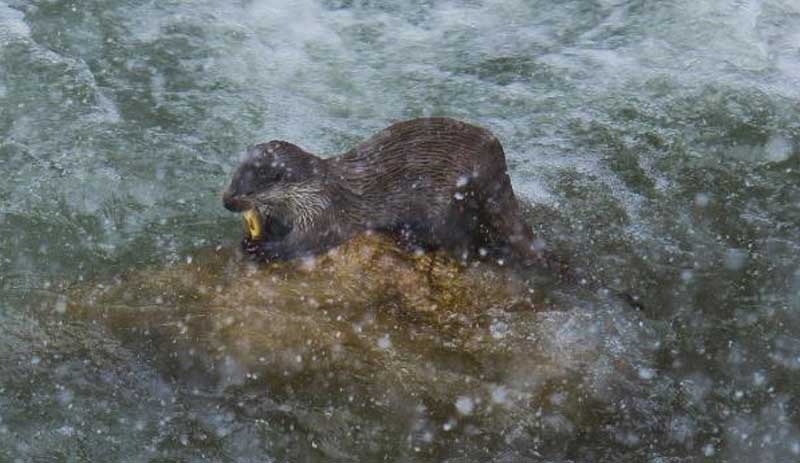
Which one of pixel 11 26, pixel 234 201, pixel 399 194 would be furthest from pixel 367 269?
pixel 11 26

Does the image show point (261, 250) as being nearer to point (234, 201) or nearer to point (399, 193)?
point (234, 201)

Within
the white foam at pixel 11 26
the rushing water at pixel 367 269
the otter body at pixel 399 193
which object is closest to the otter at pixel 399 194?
the otter body at pixel 399 193

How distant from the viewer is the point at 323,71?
791 cm

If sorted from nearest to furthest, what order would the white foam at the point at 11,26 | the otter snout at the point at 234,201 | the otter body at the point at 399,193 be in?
the otter snout at the point at 234,201, the otter body at the point at 399,193, the white foam at the point at 11,26

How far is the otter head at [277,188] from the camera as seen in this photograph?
16.2ft

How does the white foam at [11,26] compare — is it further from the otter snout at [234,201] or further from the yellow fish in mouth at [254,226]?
the otter snout at [234,201]

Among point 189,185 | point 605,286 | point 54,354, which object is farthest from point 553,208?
point 54,354

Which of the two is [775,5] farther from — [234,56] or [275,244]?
[275,244]

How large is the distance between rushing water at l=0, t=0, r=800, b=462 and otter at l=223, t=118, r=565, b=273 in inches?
11.5

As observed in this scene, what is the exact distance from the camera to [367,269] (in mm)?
5184

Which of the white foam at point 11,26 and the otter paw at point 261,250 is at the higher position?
the otter paw at point 261,250

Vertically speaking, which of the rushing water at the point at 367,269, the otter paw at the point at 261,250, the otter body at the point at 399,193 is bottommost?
the rushing water at the point at 367,269

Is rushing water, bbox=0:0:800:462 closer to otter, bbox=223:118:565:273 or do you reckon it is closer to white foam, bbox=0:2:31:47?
white foam, bbox=0:2:31:47

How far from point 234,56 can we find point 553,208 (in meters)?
3.06
